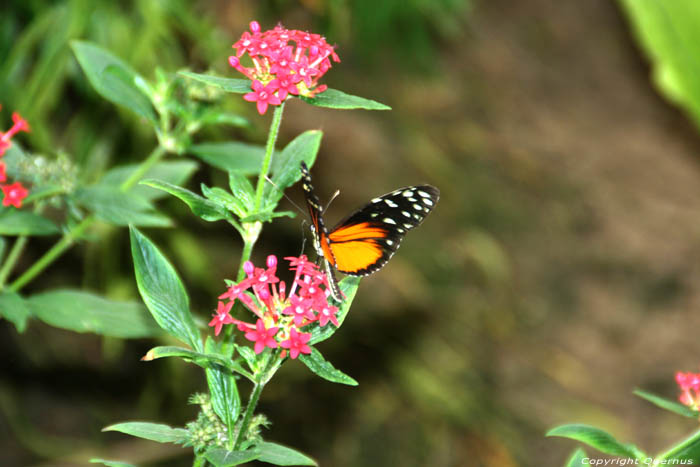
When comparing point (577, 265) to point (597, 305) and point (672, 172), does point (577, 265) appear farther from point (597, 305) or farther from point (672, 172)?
point (672, 172)

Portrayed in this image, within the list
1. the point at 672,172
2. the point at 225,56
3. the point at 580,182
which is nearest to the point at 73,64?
the point at 225,56

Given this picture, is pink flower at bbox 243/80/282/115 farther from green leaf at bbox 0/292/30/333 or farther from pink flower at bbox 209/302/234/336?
green leaf at bbox 0/292/30/333

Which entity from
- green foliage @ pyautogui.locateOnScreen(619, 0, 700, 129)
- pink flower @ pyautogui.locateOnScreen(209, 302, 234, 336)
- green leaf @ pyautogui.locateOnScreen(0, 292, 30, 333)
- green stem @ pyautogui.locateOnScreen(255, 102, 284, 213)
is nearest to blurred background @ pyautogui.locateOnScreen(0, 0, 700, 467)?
green foliage @ pyautogui.locateOnScreen(619, 0, 700, 129)

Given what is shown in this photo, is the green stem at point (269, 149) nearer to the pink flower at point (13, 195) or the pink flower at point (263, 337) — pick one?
the pink flower at point (263, 337)

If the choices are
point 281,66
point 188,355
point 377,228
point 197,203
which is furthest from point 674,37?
point 188,355

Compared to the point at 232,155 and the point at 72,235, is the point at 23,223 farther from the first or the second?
the point at 232,155

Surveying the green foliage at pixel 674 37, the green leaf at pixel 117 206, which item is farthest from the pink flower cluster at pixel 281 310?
the green foliage at pixel 674 37
